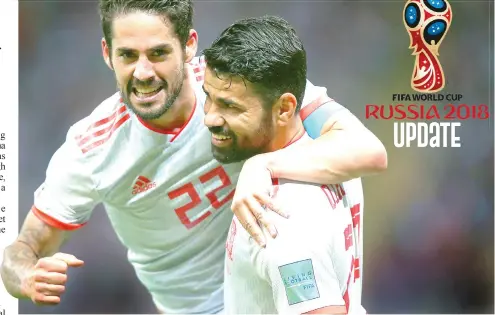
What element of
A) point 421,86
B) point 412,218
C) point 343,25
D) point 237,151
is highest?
point 343,25

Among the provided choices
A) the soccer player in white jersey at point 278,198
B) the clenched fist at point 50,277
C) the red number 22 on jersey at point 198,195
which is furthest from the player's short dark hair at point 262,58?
the clenched fist at point 50,277

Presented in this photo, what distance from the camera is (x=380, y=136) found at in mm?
2848

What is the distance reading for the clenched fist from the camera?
2527 mm

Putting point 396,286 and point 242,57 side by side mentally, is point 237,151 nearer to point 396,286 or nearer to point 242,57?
point 242,57

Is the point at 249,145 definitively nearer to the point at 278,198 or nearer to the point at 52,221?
the point at 278,198

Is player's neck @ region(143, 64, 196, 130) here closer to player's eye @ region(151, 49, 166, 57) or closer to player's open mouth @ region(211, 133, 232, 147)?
player's eye @ region(151, 49, 166, 57)

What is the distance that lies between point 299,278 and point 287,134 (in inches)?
17.9

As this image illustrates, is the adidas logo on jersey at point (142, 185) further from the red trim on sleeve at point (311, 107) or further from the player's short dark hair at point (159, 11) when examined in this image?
the red trim on sleeve at point (311, 107)

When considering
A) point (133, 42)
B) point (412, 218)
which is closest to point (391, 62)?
point (412, 218)

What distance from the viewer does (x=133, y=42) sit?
7.97 feet

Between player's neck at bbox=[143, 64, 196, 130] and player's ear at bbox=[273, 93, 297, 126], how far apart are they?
1.42 ft

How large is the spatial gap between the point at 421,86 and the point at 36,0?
1.47 metres

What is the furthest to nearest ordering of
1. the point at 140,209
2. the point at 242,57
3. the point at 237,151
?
the point at 140,209, the point at 237,151, the point at 242,57

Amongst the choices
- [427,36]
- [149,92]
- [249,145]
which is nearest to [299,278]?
[249,145]
